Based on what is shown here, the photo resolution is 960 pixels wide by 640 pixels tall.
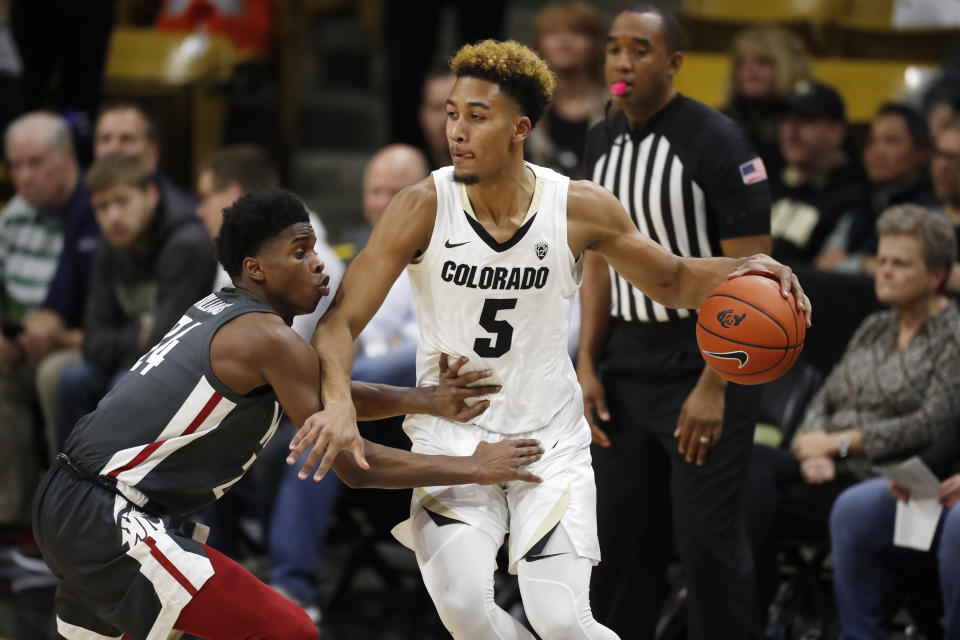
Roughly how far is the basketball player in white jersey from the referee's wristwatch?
1.49 metres

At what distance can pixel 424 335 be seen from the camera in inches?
150

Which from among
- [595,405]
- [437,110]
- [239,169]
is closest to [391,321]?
[239,169]

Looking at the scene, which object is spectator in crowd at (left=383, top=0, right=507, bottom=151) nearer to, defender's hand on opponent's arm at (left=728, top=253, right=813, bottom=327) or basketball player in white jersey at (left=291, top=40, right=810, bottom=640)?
basketball player in white jersey at (left=291, top=40, right=810, bottom=640)

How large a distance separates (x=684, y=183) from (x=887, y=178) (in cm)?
259

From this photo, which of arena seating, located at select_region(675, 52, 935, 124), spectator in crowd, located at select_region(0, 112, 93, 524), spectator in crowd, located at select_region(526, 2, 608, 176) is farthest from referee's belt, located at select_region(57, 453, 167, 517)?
arena seating, located at select_region(675, 52, 935, 124)

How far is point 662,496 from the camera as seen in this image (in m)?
4.46

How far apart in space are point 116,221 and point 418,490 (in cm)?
302

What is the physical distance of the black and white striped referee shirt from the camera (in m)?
4.10

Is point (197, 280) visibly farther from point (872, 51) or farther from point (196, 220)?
point (872, 51)

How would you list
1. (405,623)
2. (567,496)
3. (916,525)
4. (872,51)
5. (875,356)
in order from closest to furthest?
1. (567,496)
2. (916,525)
3. (875,356)
4. (405,623)
5. (872,51)

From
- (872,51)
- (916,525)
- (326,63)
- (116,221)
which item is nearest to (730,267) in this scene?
(916,525)

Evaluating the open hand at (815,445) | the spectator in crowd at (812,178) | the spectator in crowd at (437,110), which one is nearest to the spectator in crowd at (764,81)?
the spectator in crowd at (812,178)

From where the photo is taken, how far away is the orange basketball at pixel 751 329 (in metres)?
3.56

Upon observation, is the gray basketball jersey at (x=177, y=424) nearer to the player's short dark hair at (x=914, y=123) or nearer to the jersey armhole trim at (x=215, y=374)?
the jersey armhole trim at (x=215, y=374)
